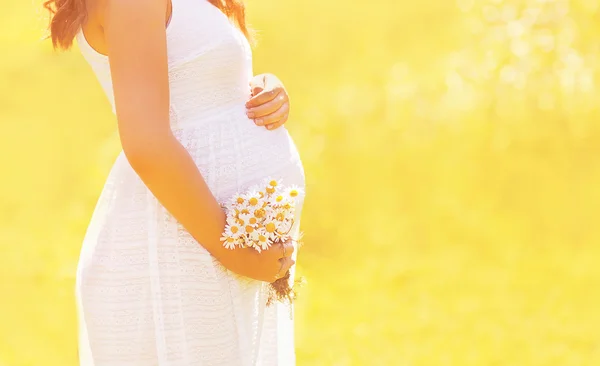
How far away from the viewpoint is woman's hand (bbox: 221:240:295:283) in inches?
72.0

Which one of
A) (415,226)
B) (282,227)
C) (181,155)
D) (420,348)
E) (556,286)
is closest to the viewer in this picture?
(181,155)

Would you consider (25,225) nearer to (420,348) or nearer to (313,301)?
(313,301)

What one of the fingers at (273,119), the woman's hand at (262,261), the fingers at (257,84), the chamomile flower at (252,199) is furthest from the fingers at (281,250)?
the fingers at (257,84)

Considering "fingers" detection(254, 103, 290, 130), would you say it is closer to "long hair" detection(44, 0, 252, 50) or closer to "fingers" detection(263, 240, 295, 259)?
"fingers" detection(263, 240, 295, 259)

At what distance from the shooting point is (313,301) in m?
5.08

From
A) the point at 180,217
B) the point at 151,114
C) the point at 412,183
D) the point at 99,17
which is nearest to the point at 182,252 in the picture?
the point at 180,217

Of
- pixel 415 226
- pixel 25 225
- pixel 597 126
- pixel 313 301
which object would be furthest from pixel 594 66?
pixel 25 225

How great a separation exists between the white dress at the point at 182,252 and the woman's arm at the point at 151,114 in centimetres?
9

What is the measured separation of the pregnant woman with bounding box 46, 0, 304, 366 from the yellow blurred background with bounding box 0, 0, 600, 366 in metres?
2.63

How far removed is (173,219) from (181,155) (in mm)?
164

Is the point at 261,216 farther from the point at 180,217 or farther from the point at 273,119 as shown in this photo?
the point at 273,119

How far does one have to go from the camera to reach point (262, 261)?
1853mm

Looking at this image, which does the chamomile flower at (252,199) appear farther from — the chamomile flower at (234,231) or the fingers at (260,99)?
the fingers at (260,99)

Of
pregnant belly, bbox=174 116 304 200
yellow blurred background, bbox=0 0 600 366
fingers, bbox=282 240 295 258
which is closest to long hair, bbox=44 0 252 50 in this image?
pregnant belly, bbox=174 116 304 200
